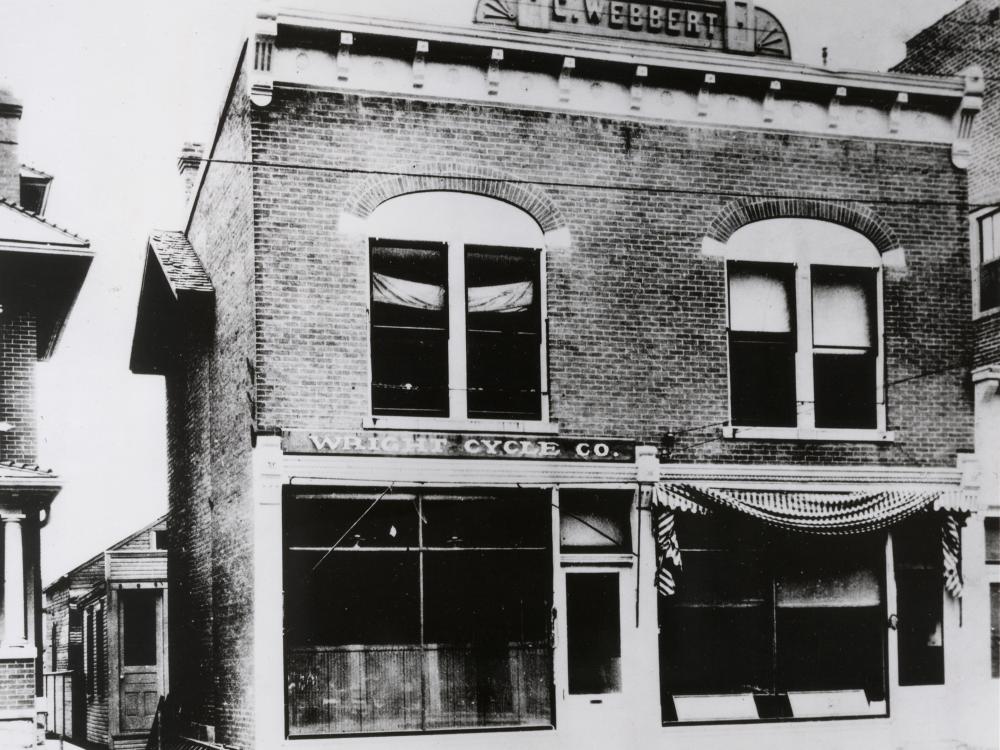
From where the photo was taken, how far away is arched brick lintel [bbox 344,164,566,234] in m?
16.1

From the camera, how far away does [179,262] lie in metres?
19.7

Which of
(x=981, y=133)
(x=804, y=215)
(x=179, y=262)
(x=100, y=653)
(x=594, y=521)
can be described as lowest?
(x=100, y=653)

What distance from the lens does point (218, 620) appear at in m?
17.7

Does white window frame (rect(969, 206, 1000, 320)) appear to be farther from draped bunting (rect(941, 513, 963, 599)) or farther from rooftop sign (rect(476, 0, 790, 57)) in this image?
rooftop sign (rect(476, 0, 790, 57))

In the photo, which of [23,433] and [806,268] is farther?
[23,433]

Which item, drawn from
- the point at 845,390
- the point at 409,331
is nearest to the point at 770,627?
the point at 845,390

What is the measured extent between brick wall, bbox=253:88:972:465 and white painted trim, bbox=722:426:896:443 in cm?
13

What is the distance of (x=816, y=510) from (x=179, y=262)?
9.73m

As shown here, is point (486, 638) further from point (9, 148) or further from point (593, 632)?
point (9, 148)

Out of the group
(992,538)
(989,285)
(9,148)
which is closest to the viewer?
(992,538)

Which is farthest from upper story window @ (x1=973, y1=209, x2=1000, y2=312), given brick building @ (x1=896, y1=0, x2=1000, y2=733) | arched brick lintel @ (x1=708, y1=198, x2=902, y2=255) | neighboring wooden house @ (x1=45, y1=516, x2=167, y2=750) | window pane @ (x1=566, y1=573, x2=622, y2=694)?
neighboring wooden house @ (x1=45, y1=516, x2=167, y2=750)

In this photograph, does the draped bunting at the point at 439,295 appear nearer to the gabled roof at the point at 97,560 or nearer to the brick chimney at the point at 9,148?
the brick chimney at the point at 9,148

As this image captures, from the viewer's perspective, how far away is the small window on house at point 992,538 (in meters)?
17.9

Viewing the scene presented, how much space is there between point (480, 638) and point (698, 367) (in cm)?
440
